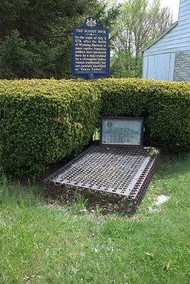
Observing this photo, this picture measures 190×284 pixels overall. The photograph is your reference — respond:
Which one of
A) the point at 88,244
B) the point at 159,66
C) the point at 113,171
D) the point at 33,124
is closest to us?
the point at 88,244

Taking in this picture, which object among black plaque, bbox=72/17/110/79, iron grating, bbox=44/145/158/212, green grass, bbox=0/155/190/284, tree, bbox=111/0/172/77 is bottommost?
green grass, bbox=0/155/190/284

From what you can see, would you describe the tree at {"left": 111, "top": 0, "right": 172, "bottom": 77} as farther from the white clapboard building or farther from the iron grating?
the iron grating

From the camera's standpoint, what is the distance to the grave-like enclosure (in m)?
3.49

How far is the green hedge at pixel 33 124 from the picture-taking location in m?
3.76

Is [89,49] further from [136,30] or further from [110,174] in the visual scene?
[136,30]

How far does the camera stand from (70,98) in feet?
13.7

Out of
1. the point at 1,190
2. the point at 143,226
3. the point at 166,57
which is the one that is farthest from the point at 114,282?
the point at 166,57

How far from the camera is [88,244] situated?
266 cm

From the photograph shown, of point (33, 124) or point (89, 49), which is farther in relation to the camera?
point (89, 49)

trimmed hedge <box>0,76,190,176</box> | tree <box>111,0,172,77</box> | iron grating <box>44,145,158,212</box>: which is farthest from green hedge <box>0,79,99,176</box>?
tree <box>111,0,172,77</box>

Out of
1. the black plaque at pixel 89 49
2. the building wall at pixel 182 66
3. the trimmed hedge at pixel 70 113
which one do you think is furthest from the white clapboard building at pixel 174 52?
the trimmed hedge at pixel 70 113

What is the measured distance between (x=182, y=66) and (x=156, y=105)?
7300mm

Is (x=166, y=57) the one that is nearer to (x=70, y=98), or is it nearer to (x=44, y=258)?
(x=70, y=98)

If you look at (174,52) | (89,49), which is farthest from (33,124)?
(174,52)
